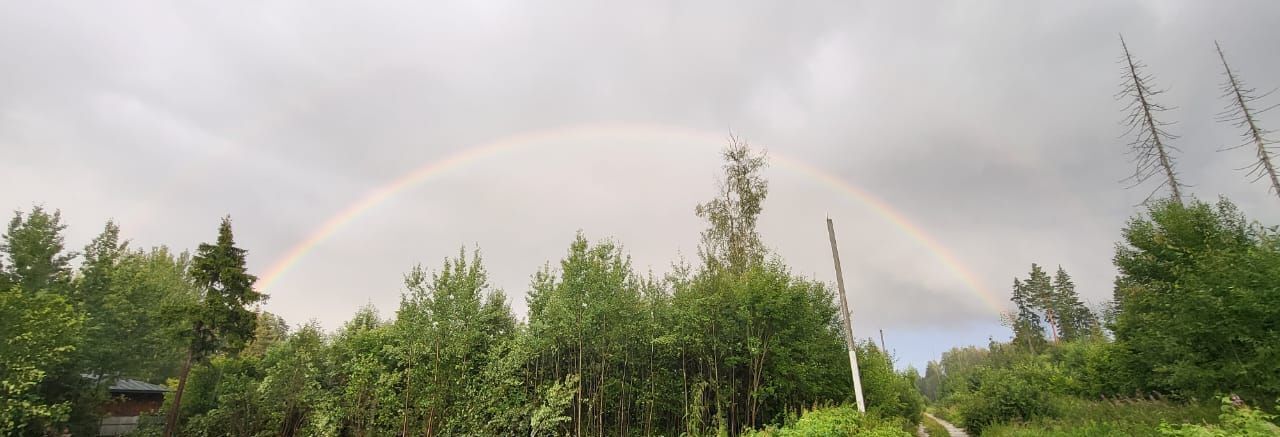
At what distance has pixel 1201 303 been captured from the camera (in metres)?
14.8

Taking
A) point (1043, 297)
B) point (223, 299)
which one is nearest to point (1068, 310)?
point (1043, 297)

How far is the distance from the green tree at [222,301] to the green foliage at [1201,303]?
1469 inches

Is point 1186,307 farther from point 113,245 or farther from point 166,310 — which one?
point 113,245

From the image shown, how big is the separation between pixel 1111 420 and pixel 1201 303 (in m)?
4.32

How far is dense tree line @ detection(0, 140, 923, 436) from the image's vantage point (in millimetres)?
17297

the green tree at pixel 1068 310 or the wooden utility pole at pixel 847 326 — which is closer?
the wooden utility pole at pixel 847 326

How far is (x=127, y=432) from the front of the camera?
Answer: 2598 centimetres

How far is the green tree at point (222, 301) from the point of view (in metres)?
24.0

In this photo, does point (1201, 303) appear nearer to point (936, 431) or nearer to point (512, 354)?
point (936, 431)

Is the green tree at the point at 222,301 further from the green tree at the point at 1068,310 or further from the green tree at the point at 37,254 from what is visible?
the green tree at the point at 1068,310

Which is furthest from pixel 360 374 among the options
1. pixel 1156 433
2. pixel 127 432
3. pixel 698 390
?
pixel 1156 433

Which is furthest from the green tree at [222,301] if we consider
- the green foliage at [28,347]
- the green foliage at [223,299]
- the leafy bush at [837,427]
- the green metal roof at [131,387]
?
the leafy bush at [837,427]

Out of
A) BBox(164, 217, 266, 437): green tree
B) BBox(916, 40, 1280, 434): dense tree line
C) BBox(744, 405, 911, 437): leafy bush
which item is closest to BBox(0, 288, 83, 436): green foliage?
BBox(164, 217, 266, 437): green tree

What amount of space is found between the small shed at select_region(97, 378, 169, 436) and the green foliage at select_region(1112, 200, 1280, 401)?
44.8m
